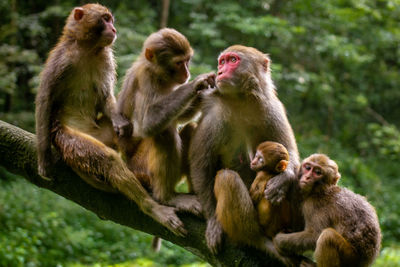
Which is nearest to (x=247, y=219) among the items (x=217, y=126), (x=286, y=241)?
(x=286, y=241)

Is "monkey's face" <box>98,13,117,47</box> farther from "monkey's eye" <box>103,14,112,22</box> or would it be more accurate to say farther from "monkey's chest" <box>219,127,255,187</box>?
"monkey's chest" <box>219,127,255,187</box>

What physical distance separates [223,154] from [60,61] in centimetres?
211

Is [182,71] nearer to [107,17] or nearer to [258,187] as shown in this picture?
[107,17]

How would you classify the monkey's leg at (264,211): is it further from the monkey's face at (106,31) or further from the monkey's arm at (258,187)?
the monkey's face at (106,31)

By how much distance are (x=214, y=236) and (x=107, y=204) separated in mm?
1201

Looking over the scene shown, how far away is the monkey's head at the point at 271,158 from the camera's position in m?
3.95

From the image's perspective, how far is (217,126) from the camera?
433 cm

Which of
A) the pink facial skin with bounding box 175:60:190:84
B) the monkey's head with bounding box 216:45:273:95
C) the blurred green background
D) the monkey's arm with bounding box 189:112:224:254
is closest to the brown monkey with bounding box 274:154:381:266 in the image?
the monkey's arm with bounding box 189:112:224:254

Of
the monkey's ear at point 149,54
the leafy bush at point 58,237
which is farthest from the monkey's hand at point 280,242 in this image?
the leafy bush at point 58,237

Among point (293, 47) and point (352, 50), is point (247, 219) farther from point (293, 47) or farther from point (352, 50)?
point (293, 47)

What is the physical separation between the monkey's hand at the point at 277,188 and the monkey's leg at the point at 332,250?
1.70 ft

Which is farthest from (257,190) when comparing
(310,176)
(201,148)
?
(201,148)

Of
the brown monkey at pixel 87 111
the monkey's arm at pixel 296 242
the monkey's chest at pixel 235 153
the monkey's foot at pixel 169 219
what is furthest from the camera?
the monkey's chest at pixel 235 153

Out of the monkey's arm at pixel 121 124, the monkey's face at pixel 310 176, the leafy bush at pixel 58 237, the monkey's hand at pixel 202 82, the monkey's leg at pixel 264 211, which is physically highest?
the monkey's hand at pixel 202 82
